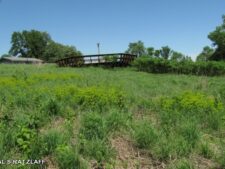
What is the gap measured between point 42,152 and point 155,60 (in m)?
20.0

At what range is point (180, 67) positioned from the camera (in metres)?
23.9

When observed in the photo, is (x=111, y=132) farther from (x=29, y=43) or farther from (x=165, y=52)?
(x=29, y=43)

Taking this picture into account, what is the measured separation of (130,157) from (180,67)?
61.7 feet

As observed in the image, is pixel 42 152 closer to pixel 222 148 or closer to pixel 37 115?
pixel 37 115

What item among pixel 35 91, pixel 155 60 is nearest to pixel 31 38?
pixel 155 60

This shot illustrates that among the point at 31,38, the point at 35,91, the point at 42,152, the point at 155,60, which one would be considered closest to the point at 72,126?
the point at 42,152

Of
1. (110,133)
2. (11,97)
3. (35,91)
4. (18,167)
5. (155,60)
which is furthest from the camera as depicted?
(155,60)

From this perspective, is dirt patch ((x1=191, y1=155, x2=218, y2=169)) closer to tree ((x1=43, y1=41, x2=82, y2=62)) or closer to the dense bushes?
the dense bushes

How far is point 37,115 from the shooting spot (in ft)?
22.1

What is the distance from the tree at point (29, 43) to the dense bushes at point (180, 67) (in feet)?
233

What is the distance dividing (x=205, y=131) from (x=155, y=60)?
18.1m

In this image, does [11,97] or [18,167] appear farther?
[11,97]

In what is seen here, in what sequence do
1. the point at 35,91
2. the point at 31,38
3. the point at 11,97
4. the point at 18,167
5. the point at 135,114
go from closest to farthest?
the point at 18,167 < the point at 135,114 < the point at 11,97 < the point at 35,91 < the point at 31,38

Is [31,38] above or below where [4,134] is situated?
above
